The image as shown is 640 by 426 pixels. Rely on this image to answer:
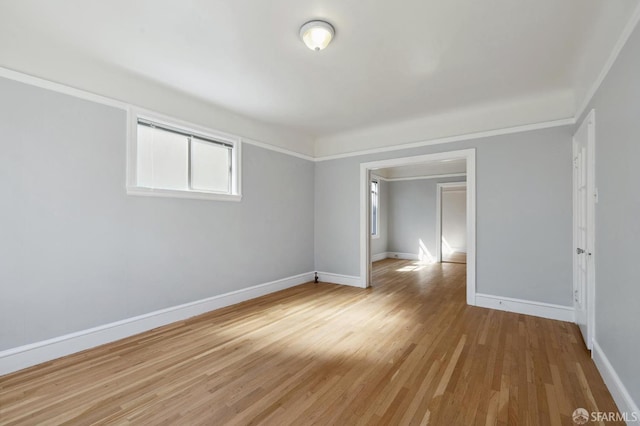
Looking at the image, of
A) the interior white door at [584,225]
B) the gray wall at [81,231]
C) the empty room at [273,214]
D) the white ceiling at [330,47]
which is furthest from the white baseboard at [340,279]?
the white ceiling at [330,47]

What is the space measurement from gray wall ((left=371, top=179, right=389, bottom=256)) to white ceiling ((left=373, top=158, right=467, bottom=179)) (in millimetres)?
309

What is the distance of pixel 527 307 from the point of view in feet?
12.1

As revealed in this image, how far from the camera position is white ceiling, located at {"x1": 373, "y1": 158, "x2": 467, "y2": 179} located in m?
7.65

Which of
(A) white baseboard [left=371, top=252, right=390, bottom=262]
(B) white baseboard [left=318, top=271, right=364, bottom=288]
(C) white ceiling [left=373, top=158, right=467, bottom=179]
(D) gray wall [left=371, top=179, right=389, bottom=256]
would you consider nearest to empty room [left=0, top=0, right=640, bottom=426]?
(B) white baseboard [left=318, top=271, right=364, bottom=288]

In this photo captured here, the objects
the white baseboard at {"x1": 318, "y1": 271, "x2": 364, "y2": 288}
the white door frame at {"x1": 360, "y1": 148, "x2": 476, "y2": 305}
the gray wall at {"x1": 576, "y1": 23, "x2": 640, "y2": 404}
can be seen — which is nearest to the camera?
the gray wall at {"x1": 576, "y1": 23, "x2": 640, "y2": 404}

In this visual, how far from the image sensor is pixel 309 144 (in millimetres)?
5578

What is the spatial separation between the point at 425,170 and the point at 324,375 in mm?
7046

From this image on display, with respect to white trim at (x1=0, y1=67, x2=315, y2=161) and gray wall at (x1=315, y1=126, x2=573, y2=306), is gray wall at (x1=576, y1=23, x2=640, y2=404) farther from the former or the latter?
white trim at (x1=0, y1=67, x2=315, y2=161)

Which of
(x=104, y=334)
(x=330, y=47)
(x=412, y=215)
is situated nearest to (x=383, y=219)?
(x=412, y=215)

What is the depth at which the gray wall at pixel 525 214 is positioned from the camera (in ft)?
11.5

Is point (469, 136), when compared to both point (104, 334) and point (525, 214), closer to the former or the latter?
point (525, 214)

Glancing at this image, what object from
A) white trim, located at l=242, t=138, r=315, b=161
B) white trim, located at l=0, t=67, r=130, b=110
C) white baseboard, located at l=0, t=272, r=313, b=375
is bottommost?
white baseboard, located at l=0, t=272, r=313, b=375

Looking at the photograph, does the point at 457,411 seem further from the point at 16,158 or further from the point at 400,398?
the point at 16,158

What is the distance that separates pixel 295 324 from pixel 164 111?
2942 millimetres
